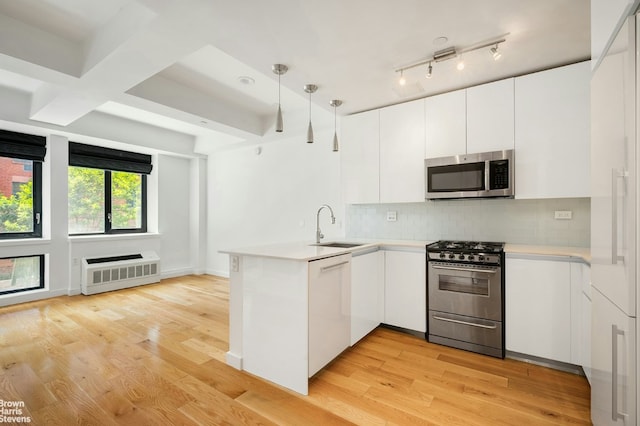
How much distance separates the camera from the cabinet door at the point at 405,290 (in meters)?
2.93

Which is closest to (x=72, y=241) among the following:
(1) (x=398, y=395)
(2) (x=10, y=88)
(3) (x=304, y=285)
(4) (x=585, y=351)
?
(2) (x=10, y=88)

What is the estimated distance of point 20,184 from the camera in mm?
4359

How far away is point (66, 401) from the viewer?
1.96 metres

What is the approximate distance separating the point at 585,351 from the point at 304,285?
7.01ft

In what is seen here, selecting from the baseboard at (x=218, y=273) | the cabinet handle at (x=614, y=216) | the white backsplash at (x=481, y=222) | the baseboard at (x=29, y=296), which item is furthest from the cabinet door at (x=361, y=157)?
the baseboard at (x=29, y=296)

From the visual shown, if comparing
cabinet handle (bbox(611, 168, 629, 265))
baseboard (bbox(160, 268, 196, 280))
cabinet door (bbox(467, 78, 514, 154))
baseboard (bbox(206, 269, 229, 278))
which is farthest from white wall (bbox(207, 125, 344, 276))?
cabinet handle (bbox(611, 168, 629, 265))

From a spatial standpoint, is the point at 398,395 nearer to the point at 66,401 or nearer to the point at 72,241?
the point at 66,401

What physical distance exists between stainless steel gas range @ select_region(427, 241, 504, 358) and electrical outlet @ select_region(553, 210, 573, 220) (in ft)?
1.80

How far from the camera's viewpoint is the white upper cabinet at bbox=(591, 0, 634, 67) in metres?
1.21

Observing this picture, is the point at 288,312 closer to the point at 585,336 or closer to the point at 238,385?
the point at 238,385

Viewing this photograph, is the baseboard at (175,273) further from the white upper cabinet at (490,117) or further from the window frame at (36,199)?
the white upper cabinet at (490,117)

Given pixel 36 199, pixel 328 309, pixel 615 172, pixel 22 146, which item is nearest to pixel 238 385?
pixel 328 309

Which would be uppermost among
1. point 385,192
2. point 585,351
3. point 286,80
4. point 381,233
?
point 286,80

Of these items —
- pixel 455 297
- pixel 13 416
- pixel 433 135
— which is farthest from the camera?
pixel 433 135
